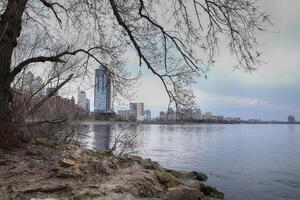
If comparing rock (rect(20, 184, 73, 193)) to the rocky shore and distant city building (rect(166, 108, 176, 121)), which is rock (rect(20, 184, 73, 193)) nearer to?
the rocky shore

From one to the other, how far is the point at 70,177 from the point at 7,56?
12.6 ft

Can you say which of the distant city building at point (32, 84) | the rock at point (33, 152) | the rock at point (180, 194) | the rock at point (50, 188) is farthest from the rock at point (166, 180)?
the distant city building at point (32, 84)

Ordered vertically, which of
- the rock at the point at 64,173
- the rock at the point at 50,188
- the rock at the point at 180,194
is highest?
the rock at the point at 64,173

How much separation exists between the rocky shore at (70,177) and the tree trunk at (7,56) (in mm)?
574

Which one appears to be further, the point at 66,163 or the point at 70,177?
the point at 66,163

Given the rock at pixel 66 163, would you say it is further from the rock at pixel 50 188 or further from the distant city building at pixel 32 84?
the distant city building at pixel 32 84

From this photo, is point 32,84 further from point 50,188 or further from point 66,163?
point 50,188

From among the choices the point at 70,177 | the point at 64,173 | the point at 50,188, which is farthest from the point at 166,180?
the point at 50,188

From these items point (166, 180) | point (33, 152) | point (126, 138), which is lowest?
point (166, 180)

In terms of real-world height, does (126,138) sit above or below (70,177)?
above

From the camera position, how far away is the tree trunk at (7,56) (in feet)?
39.0

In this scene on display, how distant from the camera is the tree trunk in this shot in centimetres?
1188

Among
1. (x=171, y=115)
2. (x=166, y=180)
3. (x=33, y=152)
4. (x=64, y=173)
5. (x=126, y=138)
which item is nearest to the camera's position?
(x=64, y=173)

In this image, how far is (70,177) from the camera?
1066 cm
